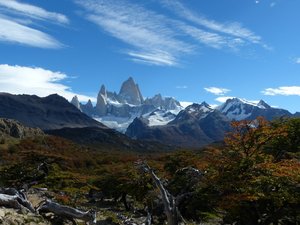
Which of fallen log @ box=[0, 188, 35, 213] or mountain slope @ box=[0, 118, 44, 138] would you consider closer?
fallen log @ box=[0, 188, 35, 213]

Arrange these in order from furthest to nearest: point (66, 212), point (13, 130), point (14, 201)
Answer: point (13, 130), point (66, 212), point (14, 201)

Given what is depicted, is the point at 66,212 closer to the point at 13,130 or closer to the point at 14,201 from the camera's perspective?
the point at 14,201

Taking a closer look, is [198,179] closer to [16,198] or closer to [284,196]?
[284,196]

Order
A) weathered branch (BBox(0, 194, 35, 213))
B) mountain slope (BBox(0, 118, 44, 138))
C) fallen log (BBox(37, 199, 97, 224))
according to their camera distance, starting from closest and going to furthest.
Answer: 1. weathered branch (BBox(0, 194, 35, 213))
2. fallen log (BBox(37, 199, 97, 224))
3. mountain slope (BBox(0, 118, 44, 138))

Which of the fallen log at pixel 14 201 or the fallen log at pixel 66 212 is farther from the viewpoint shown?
the fallen log at pixel 66 212

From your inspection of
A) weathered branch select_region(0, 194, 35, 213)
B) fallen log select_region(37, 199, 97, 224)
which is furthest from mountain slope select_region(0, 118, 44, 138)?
fallen log select_region(37, 199, 97, 224)

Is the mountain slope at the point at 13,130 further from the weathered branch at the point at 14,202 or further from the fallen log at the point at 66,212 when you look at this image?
the fallen log at the point at 66,212

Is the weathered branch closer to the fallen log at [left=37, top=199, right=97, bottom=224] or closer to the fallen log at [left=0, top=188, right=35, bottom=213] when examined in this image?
the fallen log at [left=0, top=188, right=35, bottom=213]

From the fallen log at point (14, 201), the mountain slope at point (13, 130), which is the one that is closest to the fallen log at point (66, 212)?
the fallen log at point (14, 201)

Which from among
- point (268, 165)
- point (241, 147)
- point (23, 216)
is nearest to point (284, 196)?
point (268, 165)

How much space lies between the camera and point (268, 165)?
22828 mm

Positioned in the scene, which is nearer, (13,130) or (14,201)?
(14,201)

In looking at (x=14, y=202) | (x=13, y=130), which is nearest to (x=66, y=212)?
(x=14, y=202)

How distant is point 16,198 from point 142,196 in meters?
24.0
